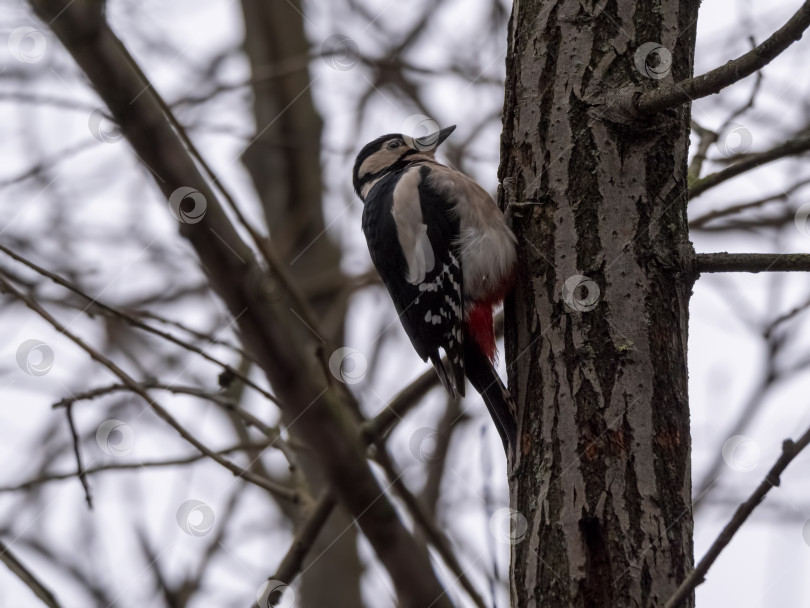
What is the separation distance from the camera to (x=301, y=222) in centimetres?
623

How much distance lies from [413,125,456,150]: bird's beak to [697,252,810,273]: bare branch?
2012mm

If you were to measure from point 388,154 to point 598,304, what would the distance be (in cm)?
242

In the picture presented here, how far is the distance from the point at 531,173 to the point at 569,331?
1.67 feet

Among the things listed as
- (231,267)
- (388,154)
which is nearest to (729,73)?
(231,267)

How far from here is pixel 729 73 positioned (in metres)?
1.90

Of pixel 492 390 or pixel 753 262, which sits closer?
pixel 753 262

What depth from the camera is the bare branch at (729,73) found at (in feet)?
5.70

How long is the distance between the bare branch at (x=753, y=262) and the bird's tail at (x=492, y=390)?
1.95 ft

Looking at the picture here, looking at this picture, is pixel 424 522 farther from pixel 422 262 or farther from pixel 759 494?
pixel 422 262

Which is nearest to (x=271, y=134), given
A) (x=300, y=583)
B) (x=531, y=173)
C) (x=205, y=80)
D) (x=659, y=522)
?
(x=205, y=80)

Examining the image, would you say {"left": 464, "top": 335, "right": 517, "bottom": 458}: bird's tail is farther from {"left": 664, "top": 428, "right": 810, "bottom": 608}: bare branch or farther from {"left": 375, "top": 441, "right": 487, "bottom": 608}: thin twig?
{"left": 664, "top": 428, "right": 810, "bottom": 608}: bare branch

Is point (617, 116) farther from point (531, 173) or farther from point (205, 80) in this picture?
point (205, 80)

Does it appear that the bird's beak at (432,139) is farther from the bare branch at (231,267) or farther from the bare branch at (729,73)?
the bare branch at (231,267)

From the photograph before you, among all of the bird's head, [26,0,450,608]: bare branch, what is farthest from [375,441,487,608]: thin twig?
the bird's head
